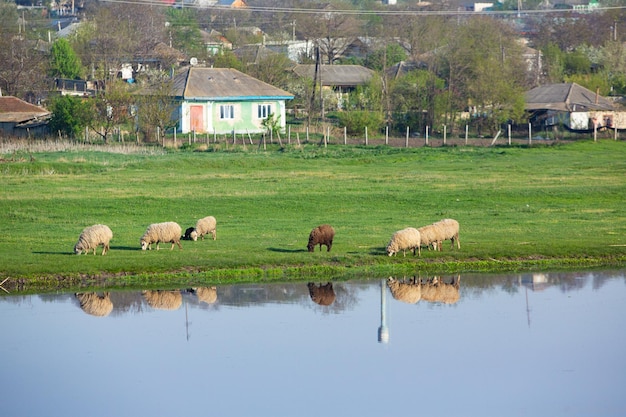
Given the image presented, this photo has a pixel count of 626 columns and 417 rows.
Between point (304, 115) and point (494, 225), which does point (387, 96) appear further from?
point (494, 225)

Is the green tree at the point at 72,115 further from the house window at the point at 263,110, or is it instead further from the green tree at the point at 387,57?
the green tree at the point at 387,57

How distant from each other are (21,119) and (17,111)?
2641 millimetres

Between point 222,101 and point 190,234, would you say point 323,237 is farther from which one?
point 222,101

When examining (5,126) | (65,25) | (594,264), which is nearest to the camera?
(594,264)

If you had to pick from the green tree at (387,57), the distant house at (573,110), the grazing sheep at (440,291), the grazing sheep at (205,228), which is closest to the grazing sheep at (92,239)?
the grazing sheep at (205,228)

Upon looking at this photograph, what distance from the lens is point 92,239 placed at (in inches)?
1163

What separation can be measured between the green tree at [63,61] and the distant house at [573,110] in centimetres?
4420

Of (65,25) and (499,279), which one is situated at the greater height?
(65,25)

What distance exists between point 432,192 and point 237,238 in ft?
38.7

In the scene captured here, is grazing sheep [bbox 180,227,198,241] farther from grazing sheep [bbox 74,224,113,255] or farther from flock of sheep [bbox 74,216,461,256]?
grazing sheep [bbox 74,224,113,255]

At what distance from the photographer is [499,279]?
28.4 meters

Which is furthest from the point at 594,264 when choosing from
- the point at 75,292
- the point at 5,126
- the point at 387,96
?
the point at 387,96

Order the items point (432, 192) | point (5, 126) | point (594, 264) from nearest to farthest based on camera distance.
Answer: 1. point (594, 264)
2. point (432, 192)
3. point (5, 126)

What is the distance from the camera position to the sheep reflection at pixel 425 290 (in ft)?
86.9
